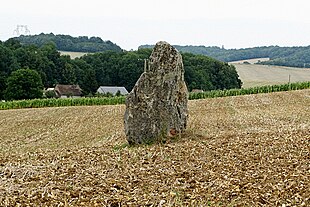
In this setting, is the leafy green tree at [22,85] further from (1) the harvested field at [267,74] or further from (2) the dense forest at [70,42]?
(2) the dense forest at [70,42]

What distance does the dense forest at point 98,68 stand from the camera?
73688mm

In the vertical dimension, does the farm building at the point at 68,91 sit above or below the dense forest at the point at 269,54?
below

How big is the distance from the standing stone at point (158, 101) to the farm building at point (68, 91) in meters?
58.3

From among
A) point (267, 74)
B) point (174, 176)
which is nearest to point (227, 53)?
point (267, 74)

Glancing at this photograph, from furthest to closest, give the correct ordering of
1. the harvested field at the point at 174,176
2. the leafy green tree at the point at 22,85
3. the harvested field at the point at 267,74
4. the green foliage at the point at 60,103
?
the harvested field at the point at 267,74 < the leafy green tree at the point at 22,85 < the green foliage at the point at 60,103 < the harvested field at the point at 174,176

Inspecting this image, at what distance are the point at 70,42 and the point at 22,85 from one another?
66.6 m

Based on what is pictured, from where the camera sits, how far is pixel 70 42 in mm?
125750

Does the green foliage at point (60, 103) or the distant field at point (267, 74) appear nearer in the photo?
the green foliage at point (60, 103)

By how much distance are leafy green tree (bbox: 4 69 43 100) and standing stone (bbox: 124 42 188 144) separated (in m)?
47.8

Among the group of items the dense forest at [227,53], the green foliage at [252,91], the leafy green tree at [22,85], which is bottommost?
the leafy green tree at [22,85]

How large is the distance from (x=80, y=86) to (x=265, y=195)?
76464 mm

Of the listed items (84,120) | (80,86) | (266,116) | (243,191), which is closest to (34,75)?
(80,86)

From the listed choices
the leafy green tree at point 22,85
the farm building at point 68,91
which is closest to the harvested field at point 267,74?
the farm building at point 68,91

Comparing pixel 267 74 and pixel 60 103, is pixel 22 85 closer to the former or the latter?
pixel 60 103
